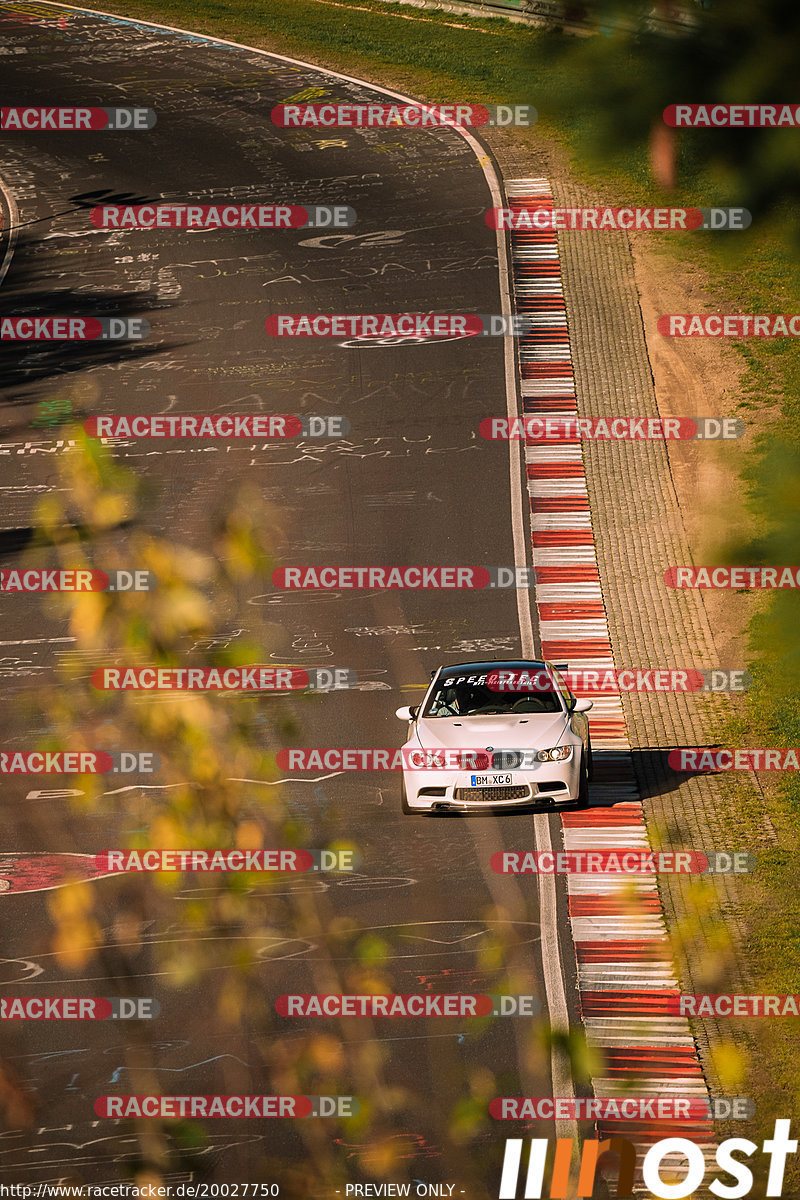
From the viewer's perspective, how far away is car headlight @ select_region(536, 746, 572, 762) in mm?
14578

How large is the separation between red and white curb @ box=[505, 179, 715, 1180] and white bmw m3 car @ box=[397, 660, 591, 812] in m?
1.06

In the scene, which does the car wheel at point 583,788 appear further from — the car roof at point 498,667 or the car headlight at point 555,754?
the car roof at point 498,667

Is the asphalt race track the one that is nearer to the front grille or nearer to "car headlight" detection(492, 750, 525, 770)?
the front grille

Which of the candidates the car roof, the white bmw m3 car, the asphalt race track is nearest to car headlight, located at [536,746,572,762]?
the white bmw m3 car

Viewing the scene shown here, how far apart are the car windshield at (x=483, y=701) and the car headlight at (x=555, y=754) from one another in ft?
2.15

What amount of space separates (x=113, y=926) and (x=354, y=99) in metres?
33.9

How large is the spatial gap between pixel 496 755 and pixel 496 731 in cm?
34

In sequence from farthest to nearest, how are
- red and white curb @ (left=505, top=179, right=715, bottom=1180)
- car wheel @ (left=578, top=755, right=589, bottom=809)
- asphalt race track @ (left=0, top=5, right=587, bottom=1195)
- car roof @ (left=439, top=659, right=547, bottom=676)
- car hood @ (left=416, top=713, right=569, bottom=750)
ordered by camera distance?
car roof @ (left=439, top=659, right=547, bottom=676) < car wheel @ (left=578, top=755, right=589, bottom=809) < car hood @ (left=416, top=713, right=569, bottom=750) < red and white curb @ (left=505, top=179, right=715, bottom=1180) < asphalt race track @ (left=0, top=5, right=587, bottom=1195)

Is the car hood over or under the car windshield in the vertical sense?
under

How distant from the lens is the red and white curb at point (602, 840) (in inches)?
474

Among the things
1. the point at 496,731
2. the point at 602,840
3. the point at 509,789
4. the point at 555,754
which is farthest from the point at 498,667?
the point at 602,840

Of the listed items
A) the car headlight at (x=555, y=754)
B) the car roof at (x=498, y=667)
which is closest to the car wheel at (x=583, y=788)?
the car headlight at (x=555, y=754)

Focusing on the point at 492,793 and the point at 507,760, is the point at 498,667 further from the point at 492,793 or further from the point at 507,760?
the point at 492,793

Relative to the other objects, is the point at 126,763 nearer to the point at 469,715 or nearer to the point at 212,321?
the point at 469,715
